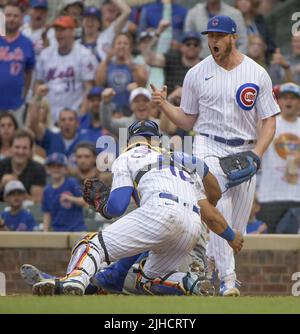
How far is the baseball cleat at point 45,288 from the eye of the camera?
7586 mm

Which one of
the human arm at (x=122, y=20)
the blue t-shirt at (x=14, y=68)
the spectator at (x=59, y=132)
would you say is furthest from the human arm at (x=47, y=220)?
the human arm at (x=122, y=20)

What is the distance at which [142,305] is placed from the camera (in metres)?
6.93

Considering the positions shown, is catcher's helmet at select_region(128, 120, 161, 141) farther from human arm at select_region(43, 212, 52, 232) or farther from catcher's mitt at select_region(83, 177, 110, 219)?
human arm at select_region(43, 212, 52, 232)

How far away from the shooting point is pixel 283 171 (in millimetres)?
12617

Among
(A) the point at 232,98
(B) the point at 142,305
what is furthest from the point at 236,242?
(B) the point at 142,305

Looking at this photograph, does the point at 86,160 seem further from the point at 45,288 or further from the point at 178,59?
the point at 45,288

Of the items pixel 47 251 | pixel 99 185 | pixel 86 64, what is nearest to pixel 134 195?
pixel 99 185

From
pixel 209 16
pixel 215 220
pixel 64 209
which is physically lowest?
pixel 64 209

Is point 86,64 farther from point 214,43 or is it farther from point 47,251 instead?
point 214,43

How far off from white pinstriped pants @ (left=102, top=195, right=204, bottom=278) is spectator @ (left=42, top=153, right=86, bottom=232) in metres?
4.42

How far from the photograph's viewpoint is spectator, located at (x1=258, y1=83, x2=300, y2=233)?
12477mm

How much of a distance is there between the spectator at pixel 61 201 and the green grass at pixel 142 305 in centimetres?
498

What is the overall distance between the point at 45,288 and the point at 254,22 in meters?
7.40
